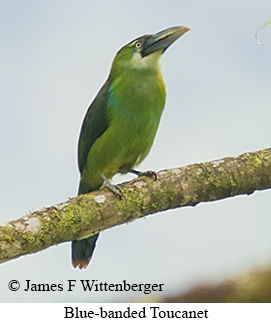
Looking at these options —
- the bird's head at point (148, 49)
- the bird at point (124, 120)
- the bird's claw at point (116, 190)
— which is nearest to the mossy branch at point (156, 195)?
the bird's claw at point (116, 190)

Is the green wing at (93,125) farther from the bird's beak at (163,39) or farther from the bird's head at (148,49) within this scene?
the bird's beak at (163,39)

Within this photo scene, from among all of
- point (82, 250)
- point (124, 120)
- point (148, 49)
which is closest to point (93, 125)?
point (124, 120)

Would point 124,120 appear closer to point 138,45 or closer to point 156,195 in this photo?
point 138,45

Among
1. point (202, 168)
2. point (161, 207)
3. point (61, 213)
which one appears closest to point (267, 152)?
point (202, 168)

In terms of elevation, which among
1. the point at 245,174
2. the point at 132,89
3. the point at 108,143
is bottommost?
the point at 245,174

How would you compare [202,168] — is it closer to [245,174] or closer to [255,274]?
[245,174]
